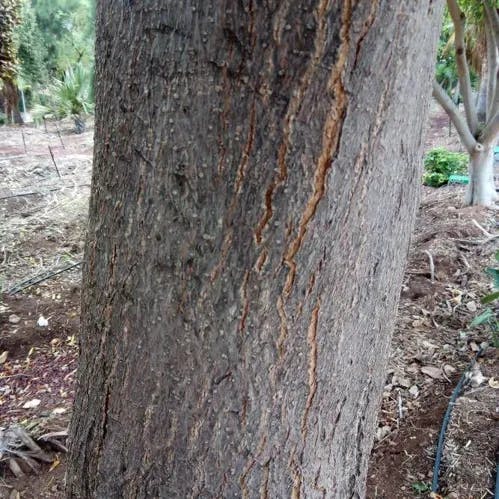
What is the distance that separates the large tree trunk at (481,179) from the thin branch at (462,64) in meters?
0.24

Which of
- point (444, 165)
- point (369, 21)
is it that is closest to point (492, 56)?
point (444, 165)

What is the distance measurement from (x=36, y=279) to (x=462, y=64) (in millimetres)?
3849

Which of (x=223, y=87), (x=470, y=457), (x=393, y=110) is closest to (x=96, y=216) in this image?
(x=223, y=87)

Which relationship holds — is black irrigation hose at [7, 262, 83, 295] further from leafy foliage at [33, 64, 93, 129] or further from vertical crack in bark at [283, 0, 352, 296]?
leafy foliage at [33, 64, 93, 129]

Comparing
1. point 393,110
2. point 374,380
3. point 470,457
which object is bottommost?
point 470,457

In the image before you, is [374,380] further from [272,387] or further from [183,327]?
[183,327]

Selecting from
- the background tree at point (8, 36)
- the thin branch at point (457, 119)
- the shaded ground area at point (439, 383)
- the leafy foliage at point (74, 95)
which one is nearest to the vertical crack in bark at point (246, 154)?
the shaded ground area at point (439, 383)

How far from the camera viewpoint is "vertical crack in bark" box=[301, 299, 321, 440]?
2.10 feet

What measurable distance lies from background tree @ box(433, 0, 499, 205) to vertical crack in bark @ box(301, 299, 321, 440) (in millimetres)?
3940

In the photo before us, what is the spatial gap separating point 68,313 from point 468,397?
2258 mm

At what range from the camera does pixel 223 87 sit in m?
0.54

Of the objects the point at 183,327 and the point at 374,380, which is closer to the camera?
the point at 183,327

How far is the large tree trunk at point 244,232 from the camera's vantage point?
53 centimetres

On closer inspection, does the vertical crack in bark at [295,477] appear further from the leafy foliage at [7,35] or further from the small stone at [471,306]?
the leafy foliage at [7,35]
